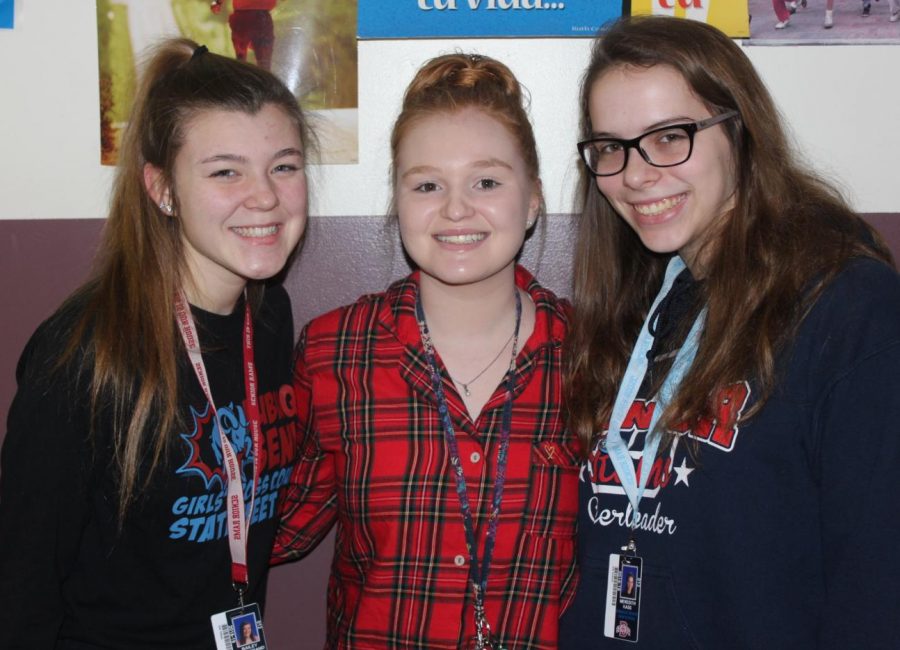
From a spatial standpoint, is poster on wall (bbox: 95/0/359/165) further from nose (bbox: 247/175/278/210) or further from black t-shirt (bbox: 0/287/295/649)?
black t-shirt (bbox: 0/287/295/649)

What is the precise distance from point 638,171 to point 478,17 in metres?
0.94

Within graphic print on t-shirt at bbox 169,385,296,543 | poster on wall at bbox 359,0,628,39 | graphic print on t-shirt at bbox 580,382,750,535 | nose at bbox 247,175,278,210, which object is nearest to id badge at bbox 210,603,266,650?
graphic print on t-shirt at bbox 169,385,296,543

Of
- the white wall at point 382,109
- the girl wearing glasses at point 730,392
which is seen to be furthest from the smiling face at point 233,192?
the girl wearing glasses at point 730,392

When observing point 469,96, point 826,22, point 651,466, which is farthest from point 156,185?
point 826,22

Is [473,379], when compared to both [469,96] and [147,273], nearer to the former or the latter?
[469,96]

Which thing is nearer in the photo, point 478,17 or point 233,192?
point 233,192

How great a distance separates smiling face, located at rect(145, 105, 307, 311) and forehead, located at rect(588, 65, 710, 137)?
2.54 ft

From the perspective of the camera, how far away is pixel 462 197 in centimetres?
196

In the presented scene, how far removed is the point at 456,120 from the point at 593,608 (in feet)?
3.87

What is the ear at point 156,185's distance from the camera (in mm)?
1949

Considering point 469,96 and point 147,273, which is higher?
point 469,96

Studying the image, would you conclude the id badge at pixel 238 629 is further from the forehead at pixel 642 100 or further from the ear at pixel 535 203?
the forehead at pixel 642 100

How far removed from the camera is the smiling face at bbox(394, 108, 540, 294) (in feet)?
6.45

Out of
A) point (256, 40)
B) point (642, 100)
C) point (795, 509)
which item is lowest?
point (795, 509)
